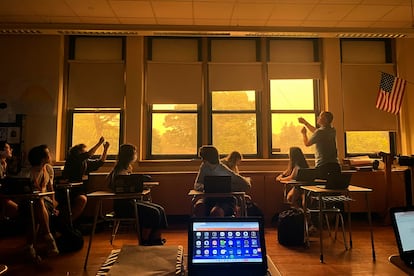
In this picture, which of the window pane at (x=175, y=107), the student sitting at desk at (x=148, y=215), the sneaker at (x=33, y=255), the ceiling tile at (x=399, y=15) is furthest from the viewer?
the window pane at (x=175, y=107)

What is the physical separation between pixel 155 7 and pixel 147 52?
3.80 feet

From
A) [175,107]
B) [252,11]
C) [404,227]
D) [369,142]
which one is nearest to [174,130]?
[175,107]

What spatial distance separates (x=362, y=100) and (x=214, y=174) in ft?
11.1

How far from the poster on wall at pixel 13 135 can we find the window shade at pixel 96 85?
88cm

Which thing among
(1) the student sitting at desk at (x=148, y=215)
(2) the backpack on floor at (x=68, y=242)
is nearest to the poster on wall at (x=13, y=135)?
(2) the backpack on floor at (x=68, y=242)

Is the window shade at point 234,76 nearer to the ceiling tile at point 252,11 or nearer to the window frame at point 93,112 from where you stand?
the ceiling tile at point 252,11

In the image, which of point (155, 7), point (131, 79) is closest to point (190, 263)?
point (155, 7)

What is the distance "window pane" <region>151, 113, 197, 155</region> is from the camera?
17.4 feet

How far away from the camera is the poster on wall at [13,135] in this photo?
4.94m

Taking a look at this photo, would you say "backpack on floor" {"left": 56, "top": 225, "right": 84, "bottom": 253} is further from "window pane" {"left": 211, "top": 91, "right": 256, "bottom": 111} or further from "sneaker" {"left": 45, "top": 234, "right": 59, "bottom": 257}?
"window pane" {"left": 211, "top": 91, "right": 256, "bottom": 111}

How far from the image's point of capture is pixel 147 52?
5.35 metres

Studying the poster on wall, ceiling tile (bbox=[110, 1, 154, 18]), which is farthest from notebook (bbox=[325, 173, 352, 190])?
the poster on wall

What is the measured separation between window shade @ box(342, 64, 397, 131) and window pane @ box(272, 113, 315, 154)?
2.70 ft

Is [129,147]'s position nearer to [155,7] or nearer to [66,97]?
[155,7]
